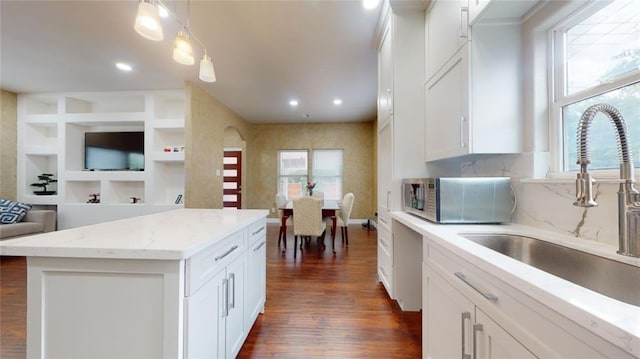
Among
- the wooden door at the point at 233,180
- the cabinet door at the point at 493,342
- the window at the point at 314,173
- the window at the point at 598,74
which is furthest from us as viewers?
the window at the point at 314,173

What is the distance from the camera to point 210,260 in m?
1.15

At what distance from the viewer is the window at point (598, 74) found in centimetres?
102

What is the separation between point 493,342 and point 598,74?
4.42 ft

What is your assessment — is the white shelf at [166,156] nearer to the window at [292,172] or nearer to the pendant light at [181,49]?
the pendant light at [181,49]

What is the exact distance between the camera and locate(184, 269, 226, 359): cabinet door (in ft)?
3.16

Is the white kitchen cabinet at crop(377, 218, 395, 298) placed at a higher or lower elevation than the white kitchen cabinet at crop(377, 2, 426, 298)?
lower

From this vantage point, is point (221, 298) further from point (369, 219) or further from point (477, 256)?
point (369, 219)

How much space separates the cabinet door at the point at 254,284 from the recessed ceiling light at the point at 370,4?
2.25 meters

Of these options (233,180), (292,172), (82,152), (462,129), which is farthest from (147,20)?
(233,180)

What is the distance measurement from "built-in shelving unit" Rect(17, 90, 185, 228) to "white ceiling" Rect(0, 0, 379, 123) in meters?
0.38

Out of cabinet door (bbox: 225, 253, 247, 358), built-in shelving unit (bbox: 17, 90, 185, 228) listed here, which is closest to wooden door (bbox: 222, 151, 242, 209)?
built-in shelving unit (bbox: 17, 90, 185, 228)

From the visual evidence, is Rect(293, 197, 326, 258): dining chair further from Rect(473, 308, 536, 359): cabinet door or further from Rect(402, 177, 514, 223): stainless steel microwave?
Rect(473, 308, 536, 359): cabinet door

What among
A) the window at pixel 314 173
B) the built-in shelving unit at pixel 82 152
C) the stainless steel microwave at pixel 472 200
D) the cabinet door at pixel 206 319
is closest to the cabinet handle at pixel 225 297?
the cabinet door at pixel 206 319

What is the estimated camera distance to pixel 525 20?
145 centimetres
